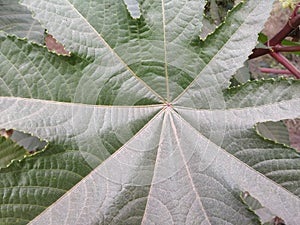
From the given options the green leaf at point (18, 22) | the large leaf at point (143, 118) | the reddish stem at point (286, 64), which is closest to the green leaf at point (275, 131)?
the reddish stem at point (286, 64)

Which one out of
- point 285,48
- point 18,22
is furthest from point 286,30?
point 18,22

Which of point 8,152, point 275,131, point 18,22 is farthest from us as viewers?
point 275,131

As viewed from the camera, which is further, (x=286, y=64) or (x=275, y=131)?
(x=275, y=131)

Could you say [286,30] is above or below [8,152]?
above

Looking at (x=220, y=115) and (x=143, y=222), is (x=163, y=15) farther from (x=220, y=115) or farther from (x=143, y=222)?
(x=143, y=222)

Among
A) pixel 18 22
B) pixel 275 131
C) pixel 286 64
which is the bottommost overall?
pixel 275 131

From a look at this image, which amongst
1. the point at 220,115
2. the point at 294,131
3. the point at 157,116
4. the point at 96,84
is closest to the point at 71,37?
the point at 96,84

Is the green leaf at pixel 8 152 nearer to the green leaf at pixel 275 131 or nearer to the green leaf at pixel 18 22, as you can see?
the green leaf at pixel 18 22

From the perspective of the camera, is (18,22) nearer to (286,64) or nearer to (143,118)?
(143,118)

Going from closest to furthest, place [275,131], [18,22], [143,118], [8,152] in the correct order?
1. [143,118]
2. [8,152]
3. [18,22]
4. [275,131]
